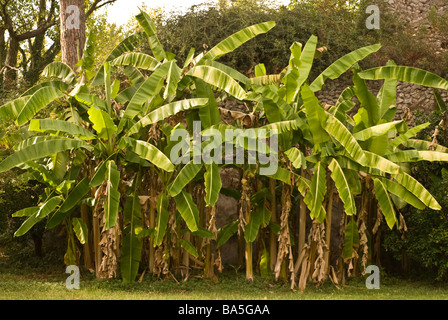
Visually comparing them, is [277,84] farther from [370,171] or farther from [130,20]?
[130,20]

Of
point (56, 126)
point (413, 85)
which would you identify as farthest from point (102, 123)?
point (413, 85)

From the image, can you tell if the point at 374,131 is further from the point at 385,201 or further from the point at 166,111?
the point at 166,111

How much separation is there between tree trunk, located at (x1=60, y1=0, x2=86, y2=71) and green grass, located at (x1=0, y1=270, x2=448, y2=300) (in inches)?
212

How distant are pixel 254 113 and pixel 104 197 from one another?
2966mm

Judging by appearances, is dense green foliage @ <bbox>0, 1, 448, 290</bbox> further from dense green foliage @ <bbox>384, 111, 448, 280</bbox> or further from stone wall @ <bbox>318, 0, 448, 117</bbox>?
stone wall @ <bbox>318, 0, 448, 117</bbox>

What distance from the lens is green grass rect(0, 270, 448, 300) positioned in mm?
8234

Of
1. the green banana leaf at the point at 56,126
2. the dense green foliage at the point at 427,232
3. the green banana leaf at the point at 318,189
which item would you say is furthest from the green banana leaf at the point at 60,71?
the dense green foliage at the point at 427,232

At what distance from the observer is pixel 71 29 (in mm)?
12750

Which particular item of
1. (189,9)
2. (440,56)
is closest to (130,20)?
(189,9)

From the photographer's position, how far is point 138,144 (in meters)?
8.49

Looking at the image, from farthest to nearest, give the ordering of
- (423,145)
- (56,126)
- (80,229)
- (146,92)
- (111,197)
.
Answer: (423,145) < (80,229) < (146,92) < (111,197) < (56,126)

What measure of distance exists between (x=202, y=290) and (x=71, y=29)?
23.6ft

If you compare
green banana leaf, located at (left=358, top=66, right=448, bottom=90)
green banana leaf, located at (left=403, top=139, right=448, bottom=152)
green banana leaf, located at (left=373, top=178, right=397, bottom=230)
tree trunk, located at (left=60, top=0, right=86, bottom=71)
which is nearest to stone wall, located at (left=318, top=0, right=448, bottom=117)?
green banana leaf, located at (left=403, top=139, right=448, bottom=152)

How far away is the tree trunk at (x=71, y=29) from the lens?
41.5 ft
